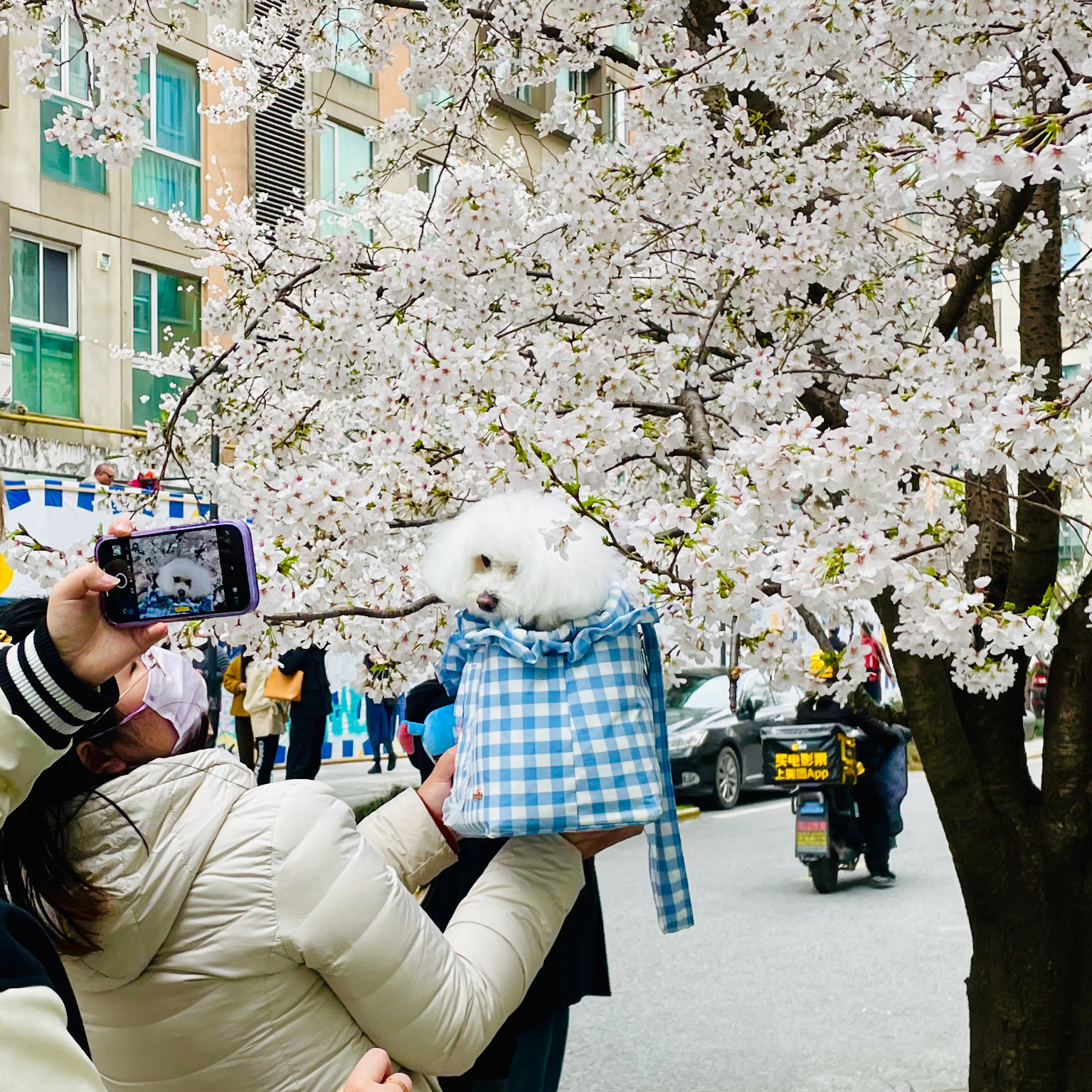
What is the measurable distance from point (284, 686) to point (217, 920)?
28.2 ft

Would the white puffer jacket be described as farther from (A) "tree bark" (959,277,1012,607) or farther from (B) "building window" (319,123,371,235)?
(B) "building window" (319,123,371,235)

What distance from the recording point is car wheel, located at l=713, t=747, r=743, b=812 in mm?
12859

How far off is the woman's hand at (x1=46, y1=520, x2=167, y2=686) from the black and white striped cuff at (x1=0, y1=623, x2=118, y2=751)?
2.9 inches

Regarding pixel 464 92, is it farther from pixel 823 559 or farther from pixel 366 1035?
pixel 366 1035

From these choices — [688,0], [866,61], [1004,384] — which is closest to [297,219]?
[688,0]

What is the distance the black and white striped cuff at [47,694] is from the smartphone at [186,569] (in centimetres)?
16

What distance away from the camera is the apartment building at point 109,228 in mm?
15414

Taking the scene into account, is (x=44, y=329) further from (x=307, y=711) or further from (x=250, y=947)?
(x=250, y=947)

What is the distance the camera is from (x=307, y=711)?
32.7ft

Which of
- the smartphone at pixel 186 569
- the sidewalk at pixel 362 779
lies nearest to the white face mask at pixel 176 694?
the smartphone at pixel 186 569

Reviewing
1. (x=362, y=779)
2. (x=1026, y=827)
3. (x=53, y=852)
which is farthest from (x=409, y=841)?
(x=362, y=779)

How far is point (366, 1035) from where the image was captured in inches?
65.2

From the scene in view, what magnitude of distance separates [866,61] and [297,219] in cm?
366

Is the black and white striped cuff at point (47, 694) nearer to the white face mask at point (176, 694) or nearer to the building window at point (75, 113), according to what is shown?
the white face mask at point (176, 694)
